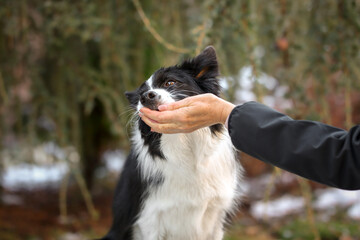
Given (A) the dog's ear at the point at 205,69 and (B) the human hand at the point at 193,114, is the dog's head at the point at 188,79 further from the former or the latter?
(B) the human hand at the point at 193,114

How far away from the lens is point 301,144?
135cm

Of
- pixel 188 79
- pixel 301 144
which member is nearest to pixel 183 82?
pixel 188 79

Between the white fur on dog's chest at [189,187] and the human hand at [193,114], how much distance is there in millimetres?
630

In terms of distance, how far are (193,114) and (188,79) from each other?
80 cm

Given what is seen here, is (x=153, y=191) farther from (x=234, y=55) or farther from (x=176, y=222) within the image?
(x=234, y=55)

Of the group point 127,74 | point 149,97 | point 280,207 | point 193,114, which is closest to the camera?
point 193,114

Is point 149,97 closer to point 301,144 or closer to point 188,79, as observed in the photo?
point 188,79

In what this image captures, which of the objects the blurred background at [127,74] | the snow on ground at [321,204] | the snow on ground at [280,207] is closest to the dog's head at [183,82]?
the blurred background at [127,74]

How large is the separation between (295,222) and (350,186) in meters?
4.60

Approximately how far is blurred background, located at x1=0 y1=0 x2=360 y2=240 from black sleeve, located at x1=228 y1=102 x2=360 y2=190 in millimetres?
1503

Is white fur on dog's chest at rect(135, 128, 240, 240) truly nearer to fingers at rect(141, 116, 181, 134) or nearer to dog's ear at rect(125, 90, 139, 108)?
dog's ear at rect(125, 90, 139, 108)

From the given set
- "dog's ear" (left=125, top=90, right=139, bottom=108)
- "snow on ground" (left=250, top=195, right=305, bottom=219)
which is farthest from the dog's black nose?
"snow on ground" (left=250, top=195, right=305, bottom=219)

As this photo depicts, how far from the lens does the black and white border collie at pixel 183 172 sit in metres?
2.59

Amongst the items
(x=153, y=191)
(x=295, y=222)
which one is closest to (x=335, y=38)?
(x=153, y=191)
